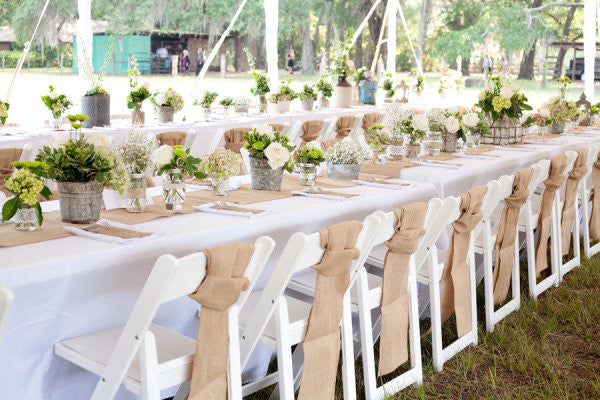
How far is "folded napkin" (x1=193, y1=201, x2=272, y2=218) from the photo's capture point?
3.02 metres

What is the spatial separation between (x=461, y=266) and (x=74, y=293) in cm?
190

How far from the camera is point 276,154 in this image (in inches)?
135

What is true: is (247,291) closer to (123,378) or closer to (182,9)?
(123,378)

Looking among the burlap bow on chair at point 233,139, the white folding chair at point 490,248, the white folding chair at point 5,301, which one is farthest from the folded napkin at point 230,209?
the burlap bow on chair at point 233,139

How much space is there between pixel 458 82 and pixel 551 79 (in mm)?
16430

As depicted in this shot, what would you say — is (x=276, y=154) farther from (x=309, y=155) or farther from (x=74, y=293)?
(x=74, y=293)

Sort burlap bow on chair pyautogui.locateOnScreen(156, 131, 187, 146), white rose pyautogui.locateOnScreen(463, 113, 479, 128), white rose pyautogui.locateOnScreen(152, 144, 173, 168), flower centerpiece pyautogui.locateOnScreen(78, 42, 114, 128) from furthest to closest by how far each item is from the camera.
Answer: flower centerpiece pyautogui.locateOnScreen(78, 42, 114, 128), burlap bow on chair pyautogui.locateOnScreen(156, 131, 187, 146), white rose pyautogui.locateOnScreen(463, 113, 479, 128), white rose pyautogui.locateOnScreen(152, 144, 173, 168)

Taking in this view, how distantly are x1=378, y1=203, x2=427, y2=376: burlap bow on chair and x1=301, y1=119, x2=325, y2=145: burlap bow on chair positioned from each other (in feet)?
12.8

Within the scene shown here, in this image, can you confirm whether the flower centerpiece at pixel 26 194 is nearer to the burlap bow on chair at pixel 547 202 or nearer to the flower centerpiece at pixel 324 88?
the burlap bow on chair at pixel 547 202

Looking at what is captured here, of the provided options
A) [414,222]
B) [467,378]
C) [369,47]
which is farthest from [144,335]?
[369,47]

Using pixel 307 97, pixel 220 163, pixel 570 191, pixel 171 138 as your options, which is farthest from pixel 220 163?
pixel 307 97

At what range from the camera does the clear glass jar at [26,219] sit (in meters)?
2.58

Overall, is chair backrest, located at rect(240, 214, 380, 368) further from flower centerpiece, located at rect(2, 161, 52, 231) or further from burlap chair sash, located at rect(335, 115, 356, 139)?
burlap chair sash, located at rect(335, 115, 356, 139)

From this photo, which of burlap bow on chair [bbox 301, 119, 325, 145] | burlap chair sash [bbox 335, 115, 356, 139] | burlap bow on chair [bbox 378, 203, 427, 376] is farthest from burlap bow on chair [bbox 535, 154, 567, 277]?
burlap chair sash [bbox 335, 115, 356, 139]
